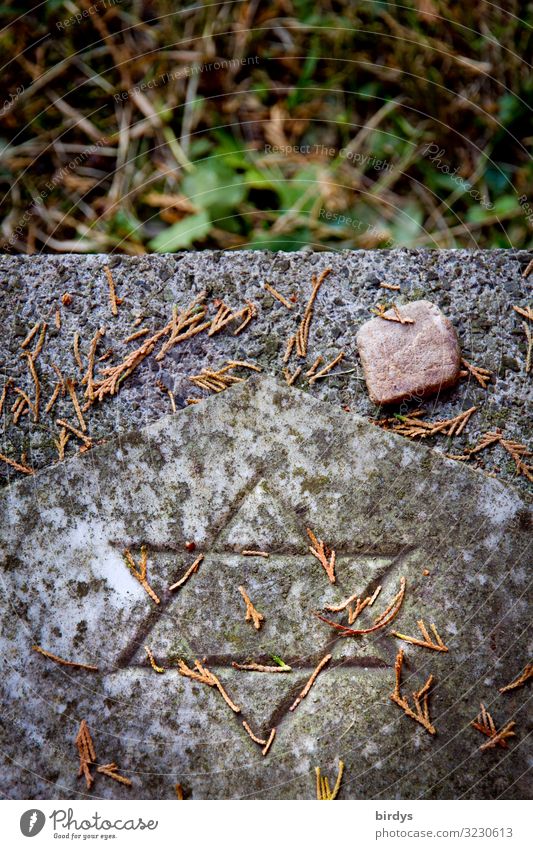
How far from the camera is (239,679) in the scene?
212 cm

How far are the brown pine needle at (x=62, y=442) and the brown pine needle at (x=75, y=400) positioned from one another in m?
0.06

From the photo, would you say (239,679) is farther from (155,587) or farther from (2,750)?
(2,750)

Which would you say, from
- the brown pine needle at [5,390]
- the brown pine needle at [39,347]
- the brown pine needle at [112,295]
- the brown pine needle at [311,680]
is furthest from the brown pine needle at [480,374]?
the brown pine needle at [5,390]

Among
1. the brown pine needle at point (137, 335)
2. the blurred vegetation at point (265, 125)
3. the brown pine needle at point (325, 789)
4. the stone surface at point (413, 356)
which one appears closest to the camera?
the brown pine needle at point (325, 789)

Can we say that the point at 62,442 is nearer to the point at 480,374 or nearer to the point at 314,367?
the point at 314,367

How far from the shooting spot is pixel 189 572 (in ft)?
7.11

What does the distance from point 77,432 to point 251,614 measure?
81cm

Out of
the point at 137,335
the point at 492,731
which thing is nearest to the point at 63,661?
the point at 137,335

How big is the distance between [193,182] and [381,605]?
1867 mm

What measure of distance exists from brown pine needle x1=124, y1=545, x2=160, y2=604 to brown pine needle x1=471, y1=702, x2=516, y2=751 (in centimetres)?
103

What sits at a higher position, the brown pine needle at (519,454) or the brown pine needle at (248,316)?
the brown pine needle at (248,316)

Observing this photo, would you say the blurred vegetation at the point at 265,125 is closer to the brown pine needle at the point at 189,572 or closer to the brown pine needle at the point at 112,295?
the brown pine needle at the point at 112,295

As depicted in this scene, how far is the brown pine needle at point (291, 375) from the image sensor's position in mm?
2270
